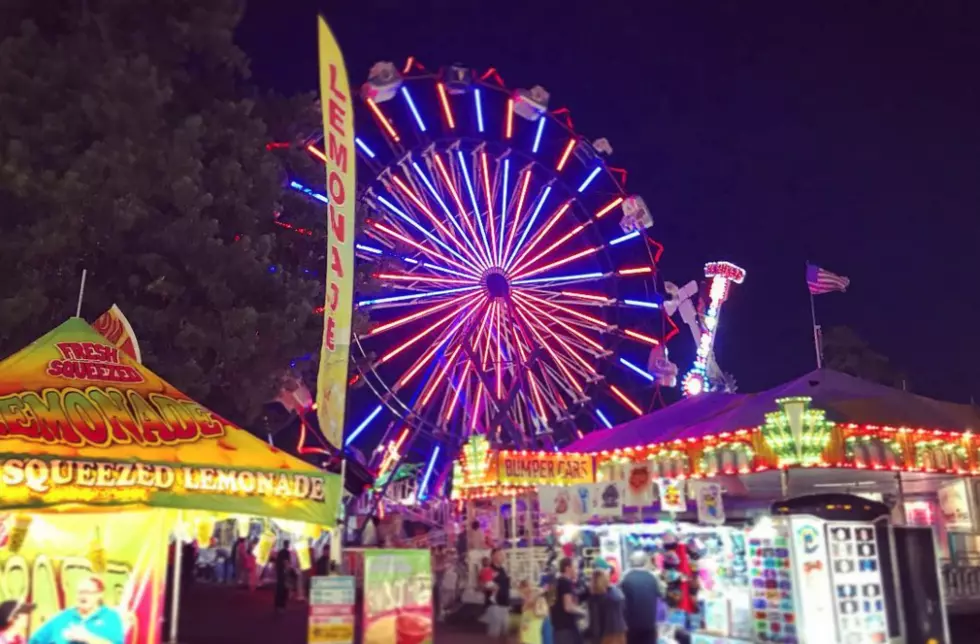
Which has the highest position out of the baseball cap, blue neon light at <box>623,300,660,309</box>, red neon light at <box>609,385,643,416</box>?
blue neon light at <box>623,300,660,309</box>

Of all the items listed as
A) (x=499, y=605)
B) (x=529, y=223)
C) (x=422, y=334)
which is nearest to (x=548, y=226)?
(x=529, y=223)

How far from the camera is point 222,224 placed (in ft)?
37.5

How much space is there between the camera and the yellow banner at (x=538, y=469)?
18.3 m

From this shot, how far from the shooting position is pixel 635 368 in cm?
2703

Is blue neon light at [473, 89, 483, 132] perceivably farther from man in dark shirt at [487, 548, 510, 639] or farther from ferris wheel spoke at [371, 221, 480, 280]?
man in dark shirt at [487, 548, 510, 639]

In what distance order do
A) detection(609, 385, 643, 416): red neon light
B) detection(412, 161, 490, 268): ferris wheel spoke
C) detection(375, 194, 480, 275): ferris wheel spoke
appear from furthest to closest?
1. detection(609, 385, 643, 416): red neon light
2. detection(412, 161, 490, 268): ferris wheel spoke
3. detection(375, 194, 480, 275): ferris wheel spoke

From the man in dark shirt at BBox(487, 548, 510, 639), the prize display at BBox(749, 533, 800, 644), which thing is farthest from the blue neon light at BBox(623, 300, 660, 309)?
the prize display at BBox(749, 533, 800, 644)

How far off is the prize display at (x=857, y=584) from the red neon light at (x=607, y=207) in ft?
55.6

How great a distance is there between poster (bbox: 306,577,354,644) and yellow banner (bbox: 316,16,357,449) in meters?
1.88

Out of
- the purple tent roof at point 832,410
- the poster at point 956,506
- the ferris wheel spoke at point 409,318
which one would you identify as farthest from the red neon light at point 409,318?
the poster at point 956,506

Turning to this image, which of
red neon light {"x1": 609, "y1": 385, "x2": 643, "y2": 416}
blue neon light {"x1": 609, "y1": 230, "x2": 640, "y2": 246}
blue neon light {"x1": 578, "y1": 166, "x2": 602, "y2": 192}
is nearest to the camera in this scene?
red neon light {"x1": 609, "y1": 385, "x2": 643, "y2": 416}

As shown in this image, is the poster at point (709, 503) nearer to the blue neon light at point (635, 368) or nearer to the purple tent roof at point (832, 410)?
the purple tent roof at point (832, 410)

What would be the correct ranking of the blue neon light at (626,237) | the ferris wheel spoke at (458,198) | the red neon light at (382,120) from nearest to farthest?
the red neon light at (382,120), the ferris wheel spoke at (458,198), the blue neon light at (626,237)

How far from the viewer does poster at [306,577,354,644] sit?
8.92m
